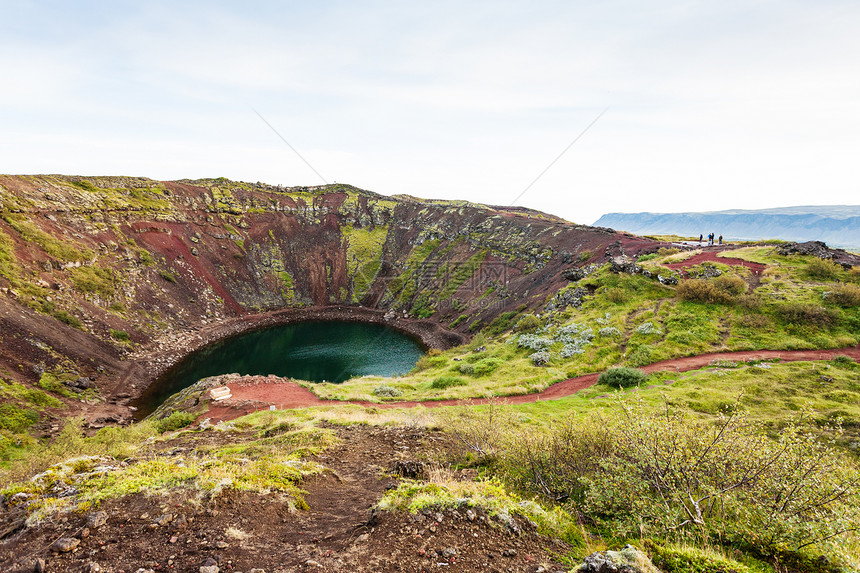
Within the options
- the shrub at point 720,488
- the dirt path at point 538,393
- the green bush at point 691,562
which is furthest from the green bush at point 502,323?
the green bush at point 691,562

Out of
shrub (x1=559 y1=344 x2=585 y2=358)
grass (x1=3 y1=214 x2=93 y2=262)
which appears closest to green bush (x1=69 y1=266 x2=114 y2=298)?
grass (x1=3 y1=214 x2=93 y2=262)

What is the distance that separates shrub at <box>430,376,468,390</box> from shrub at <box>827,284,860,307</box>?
28.7m

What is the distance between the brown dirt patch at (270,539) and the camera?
5.70 metres

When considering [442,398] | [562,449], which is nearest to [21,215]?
[442,398]

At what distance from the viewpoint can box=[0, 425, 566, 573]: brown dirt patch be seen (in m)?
5.70

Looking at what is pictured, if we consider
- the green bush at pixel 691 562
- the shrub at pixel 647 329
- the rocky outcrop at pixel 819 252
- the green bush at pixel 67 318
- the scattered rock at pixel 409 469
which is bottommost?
the green bush at pixel 67 318

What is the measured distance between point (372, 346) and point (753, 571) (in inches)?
1964

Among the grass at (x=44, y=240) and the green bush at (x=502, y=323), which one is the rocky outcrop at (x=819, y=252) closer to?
the green bush at (x=502, y=323)

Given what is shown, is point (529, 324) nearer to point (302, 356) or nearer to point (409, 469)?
point (409, 469)

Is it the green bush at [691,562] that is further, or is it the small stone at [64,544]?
the small stone at [64,544]

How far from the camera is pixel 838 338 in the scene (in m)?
23.3

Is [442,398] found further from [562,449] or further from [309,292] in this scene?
[309,292]

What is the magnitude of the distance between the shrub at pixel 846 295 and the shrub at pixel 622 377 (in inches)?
710

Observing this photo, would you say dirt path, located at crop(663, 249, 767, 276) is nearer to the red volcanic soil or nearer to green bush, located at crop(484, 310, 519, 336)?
the red volcanic soil
